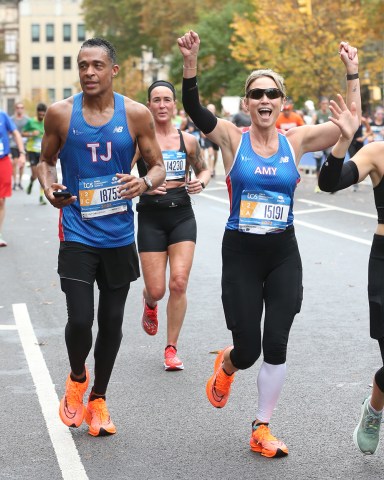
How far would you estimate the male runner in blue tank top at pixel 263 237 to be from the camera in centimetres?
588

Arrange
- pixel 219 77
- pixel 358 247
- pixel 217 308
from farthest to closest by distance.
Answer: pixel 219 77
pixel 358 247
pixel 217 308

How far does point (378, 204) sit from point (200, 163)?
3.02 m

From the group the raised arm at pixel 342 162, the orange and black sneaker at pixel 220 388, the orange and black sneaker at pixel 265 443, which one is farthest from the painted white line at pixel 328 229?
the raised arm at pixel 342 162

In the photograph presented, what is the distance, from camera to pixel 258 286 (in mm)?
5941

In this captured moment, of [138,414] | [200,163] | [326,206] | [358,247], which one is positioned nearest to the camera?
[138,414]

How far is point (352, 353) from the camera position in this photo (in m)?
8.21

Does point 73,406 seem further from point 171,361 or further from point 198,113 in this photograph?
point 171,361

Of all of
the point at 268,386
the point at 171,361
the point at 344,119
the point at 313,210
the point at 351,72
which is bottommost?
the point at 313,210

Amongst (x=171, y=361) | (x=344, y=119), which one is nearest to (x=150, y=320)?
(x=171, y=361)

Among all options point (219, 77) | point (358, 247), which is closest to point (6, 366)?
point (358, 247)

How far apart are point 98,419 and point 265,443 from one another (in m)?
0.92

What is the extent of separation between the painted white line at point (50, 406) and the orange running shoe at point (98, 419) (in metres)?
0.12

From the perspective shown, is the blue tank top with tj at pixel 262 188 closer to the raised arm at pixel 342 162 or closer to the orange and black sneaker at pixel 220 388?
the raised arm at pixel 342 162

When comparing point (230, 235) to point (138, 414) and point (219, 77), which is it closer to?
point (138, 414)
